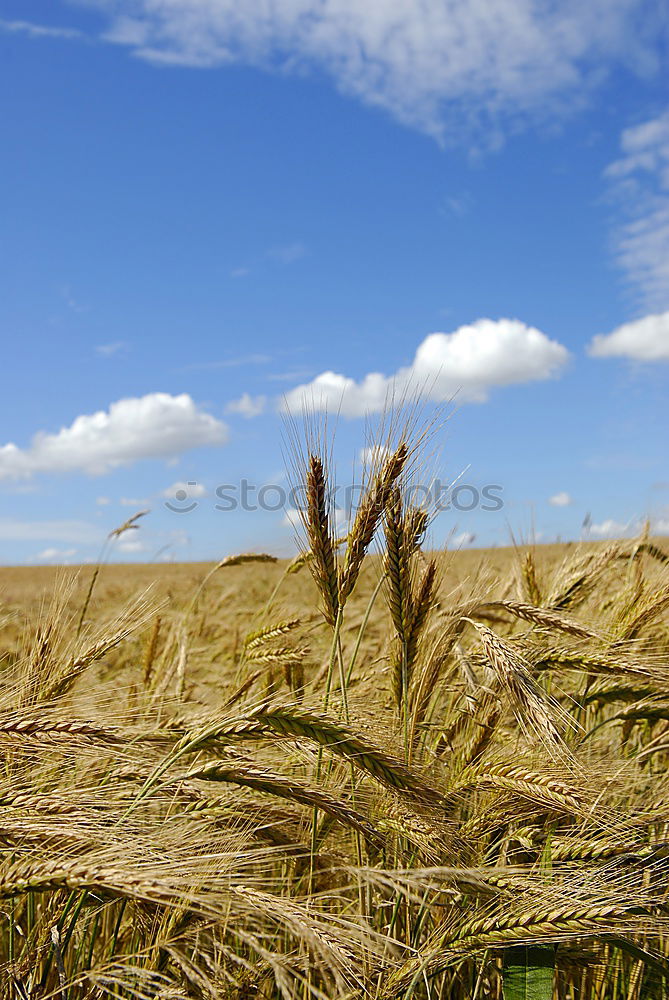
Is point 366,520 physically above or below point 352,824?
above

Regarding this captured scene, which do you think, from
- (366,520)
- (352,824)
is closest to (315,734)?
(352,824)

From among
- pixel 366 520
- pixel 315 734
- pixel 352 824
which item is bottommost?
pixel 352 824

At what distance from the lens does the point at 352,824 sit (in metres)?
1.58

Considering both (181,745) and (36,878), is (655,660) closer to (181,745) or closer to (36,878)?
(181,745)

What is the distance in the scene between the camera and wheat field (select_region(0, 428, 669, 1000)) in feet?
4.95

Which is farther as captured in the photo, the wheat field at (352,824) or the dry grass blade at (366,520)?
the dry grass blade at (366,520)

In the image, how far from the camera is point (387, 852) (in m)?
1.88

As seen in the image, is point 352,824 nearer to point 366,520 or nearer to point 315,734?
point 315,734

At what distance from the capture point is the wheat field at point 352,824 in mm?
1508

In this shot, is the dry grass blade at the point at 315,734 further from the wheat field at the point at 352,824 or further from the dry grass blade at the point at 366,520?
the dry grass blade at the point at 366,520

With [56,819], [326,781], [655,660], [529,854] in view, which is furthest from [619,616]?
[56,819]

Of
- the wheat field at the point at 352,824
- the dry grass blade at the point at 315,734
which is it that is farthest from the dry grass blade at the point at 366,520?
the dry grass blade at the point at 315,734

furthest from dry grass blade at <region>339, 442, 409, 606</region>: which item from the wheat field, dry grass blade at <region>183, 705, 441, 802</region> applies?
dry grass blade at <region>183, 705, 441, 802</region>

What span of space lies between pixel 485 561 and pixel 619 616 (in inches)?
21.6
